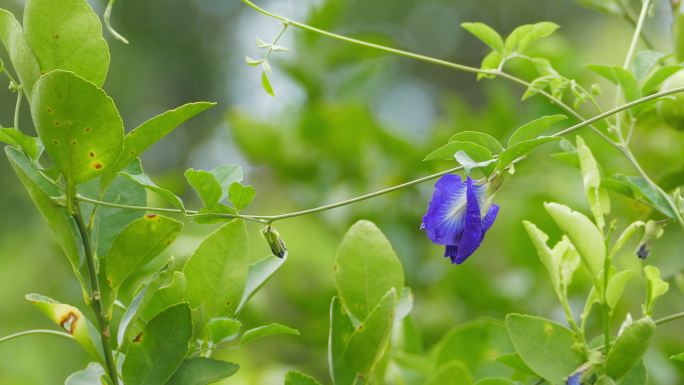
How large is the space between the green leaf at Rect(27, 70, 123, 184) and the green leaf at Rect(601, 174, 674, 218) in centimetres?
29

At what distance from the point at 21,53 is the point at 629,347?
0.35 meters

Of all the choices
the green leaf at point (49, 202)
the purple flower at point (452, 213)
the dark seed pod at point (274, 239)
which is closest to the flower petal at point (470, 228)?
the purple flower at point (452, 213)

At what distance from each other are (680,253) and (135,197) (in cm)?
40

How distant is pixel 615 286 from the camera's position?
52cm

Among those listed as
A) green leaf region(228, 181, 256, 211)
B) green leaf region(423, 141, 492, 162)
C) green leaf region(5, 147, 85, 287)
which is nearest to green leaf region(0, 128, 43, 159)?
green leaf region(5, 147, 85, 287)

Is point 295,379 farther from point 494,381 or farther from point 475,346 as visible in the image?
point 475,346

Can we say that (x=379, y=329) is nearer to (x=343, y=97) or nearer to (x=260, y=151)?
(x=260, y=151)

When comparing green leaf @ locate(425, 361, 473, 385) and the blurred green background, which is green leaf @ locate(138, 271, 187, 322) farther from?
the blurred green background

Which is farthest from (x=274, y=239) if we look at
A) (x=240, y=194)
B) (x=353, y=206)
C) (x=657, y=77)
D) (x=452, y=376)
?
(x=353, y=206)

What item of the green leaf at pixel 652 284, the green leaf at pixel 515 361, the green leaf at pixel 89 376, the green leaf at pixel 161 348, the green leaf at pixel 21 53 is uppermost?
the green leaf at pixel 21 53

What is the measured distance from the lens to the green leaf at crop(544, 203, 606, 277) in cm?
50

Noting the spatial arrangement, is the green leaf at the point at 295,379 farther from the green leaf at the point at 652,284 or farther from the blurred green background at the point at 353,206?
the blurred green background at the point at 353,206

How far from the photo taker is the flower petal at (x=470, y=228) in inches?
19.0

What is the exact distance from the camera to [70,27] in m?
0.48
